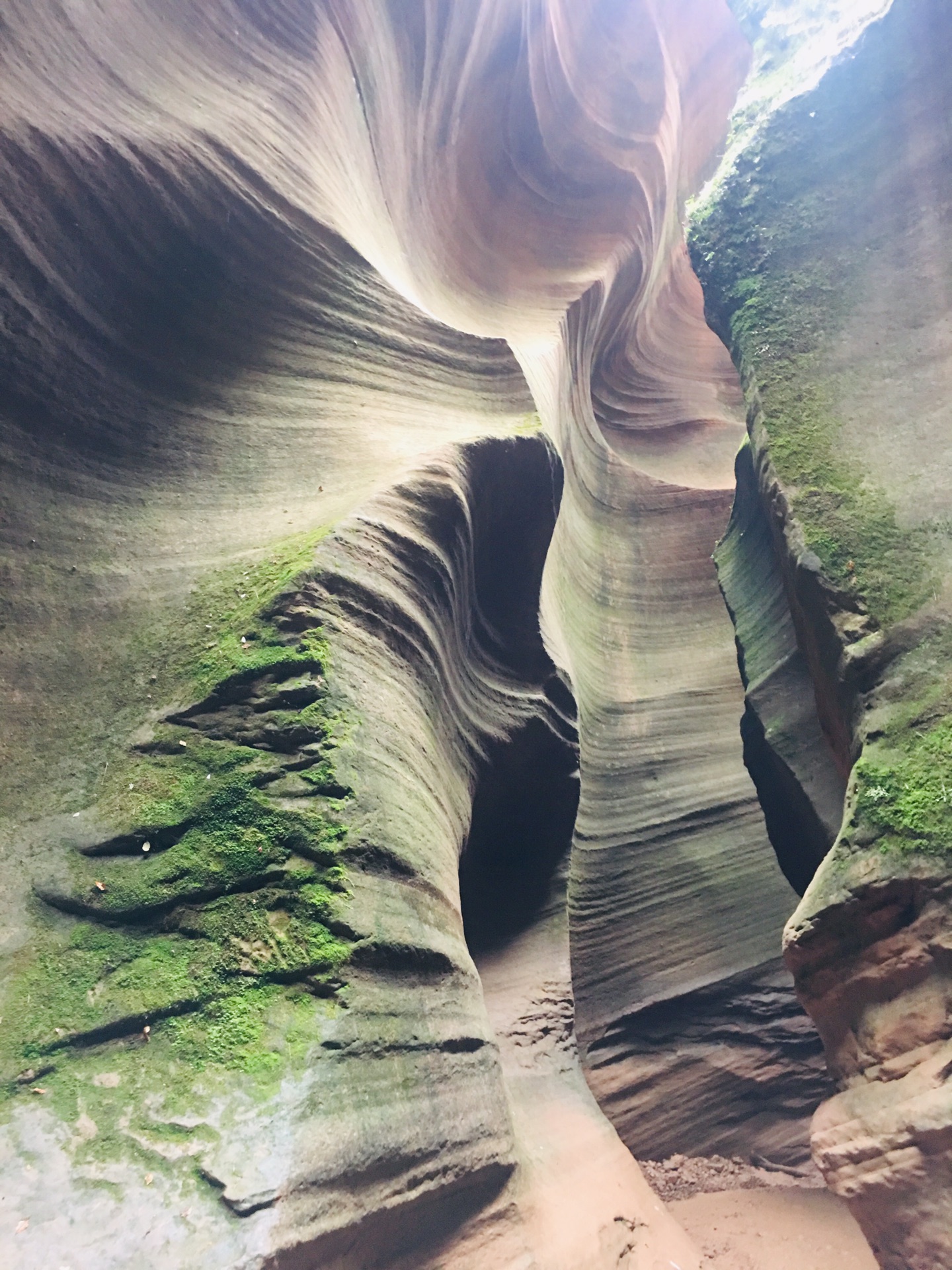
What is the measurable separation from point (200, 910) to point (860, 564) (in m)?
3.80

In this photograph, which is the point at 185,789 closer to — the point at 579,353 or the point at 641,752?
the point at 641,752

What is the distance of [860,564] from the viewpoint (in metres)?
4.36

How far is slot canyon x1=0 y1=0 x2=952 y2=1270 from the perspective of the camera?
2.88 m

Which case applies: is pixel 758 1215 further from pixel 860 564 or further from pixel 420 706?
pixel 860 564

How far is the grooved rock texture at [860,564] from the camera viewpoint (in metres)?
3.47

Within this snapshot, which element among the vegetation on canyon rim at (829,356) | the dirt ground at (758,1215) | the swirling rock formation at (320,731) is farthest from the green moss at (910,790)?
the dirt ground at (758,1215)

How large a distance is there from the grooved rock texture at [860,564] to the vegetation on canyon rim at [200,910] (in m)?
2.52

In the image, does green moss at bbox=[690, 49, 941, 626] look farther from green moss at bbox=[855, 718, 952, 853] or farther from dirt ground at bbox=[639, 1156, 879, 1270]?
dirt ground at bbox=[639, 1156, 879, 1270]

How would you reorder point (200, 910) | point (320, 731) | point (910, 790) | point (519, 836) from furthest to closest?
point (519, 836)
point (910, 790)
point (320, 731)
point (200, 910)

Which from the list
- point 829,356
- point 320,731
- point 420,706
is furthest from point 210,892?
point 829,356

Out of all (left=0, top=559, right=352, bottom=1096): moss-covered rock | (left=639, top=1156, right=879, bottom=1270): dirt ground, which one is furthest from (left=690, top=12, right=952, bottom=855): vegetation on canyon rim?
(left=639, top=1156, right=879, bottom=1270): dirt ground

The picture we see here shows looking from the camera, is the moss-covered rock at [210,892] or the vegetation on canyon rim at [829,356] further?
the vegetation on canyon rim at [829,356]

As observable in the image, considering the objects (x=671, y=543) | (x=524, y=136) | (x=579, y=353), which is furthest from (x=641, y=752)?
(x=524, y=136)

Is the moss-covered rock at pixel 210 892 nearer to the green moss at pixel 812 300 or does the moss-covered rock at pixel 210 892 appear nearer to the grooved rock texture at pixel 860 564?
the grooved rock texture at pixel 860 564
